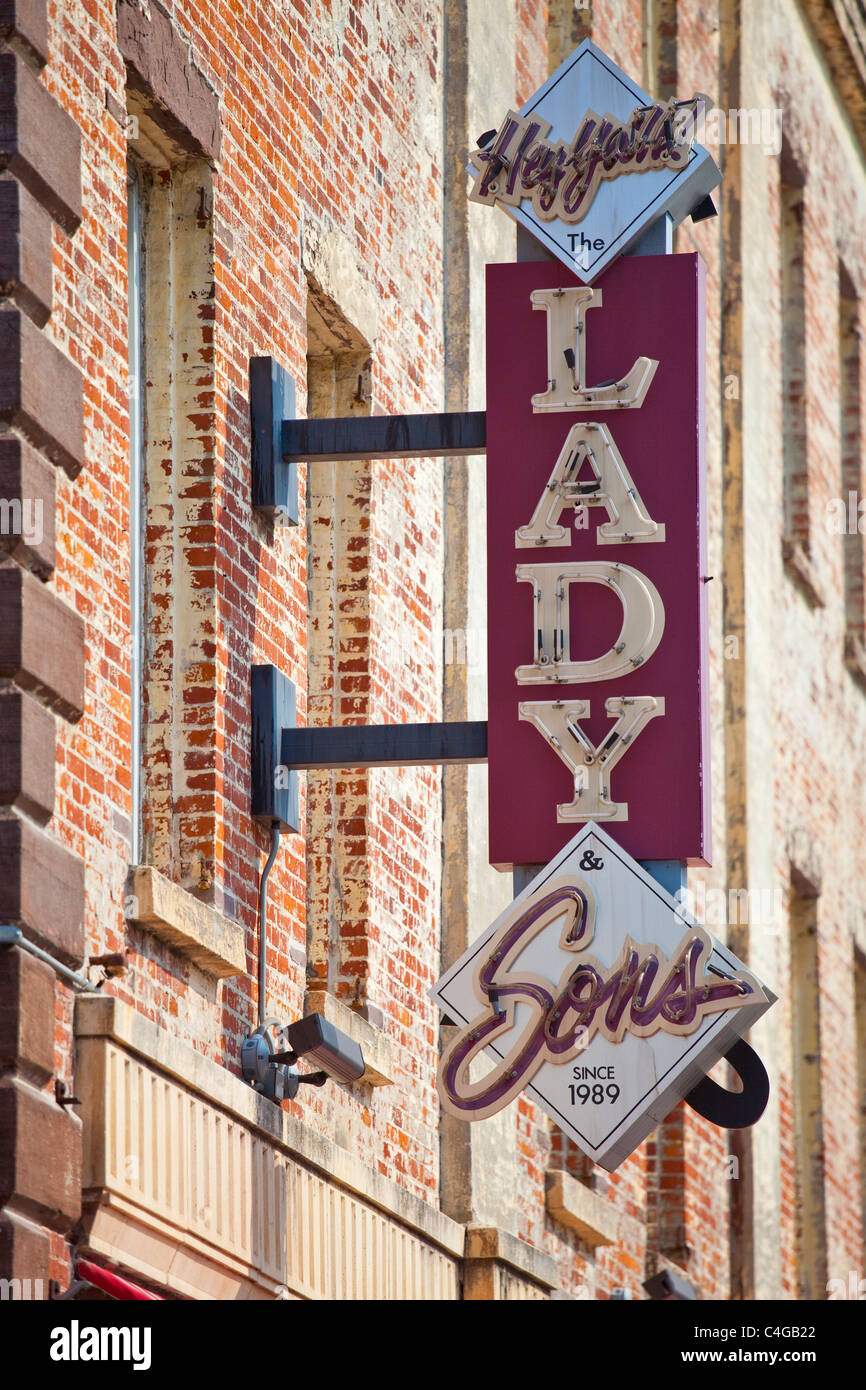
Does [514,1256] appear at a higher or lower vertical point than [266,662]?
Answer: lower

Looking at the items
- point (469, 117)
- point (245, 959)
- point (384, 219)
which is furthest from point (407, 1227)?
point (469, 117)

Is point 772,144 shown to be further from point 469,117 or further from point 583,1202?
point 583,1202

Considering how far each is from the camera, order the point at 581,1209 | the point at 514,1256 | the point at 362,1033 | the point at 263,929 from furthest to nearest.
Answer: the point at 581,1209, the point at 514,1256, the point at 362,1033, the point at 263,929

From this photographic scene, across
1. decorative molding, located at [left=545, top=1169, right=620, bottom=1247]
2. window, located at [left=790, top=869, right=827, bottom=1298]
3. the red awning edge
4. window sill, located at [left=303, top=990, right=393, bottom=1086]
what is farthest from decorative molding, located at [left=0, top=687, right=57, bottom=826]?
window, located at [left=790, top=869, right=827, bottom=1298]

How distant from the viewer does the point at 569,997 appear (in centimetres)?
996

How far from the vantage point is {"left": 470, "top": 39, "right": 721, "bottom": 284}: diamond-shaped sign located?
35.4ft

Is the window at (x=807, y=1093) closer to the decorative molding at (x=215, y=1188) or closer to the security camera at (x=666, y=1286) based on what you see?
the security camera at (x=666, y=1286)

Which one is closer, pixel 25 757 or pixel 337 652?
pixel 25 757

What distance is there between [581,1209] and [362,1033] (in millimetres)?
3101

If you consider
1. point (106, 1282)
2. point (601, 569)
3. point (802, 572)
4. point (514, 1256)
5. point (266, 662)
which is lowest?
point (106, 1282)

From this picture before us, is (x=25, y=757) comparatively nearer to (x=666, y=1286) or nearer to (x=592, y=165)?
(x=592, y=165)

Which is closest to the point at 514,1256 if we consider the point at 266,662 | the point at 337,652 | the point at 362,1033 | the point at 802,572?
the point at 362,1033

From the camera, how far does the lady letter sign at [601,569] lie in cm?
1026

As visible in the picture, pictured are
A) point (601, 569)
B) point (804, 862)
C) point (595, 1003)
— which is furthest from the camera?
point (804, 862)
